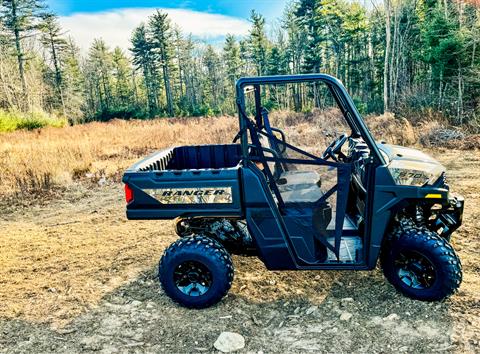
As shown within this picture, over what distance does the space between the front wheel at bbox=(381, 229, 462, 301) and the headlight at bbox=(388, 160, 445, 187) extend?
0.42 meters

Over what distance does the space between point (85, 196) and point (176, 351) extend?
5.74 metres

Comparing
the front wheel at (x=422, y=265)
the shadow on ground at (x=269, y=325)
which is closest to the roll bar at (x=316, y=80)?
the front wheel at (x=422, y=265)

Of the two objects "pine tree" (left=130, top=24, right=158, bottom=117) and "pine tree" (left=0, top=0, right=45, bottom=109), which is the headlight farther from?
"pine tree" (left=130, top=24, right=158, bottom=117)

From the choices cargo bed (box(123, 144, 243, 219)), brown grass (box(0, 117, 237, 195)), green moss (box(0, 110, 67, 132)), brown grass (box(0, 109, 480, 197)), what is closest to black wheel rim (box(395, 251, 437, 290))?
cargo bed (box(123, 144, 243, 219))

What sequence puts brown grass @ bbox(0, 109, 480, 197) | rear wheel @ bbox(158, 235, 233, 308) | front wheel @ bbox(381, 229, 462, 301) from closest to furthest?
front wheel @ bbox(381, 229, 462, 301) → rear wheel @ bbox(158, 235, 233, 308) → brown grass @ bbox(0, 109, 480, 197)

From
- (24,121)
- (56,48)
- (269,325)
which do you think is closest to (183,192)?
(269,325)

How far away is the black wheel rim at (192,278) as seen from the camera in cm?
347

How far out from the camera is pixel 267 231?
11.0 ft

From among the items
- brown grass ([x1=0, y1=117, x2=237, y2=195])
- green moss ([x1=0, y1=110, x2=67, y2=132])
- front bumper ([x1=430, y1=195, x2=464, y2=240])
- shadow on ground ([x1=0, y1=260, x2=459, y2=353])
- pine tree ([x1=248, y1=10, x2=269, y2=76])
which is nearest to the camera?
shadow on ground ([x1=0, y1=260, x2=459, y2=353])

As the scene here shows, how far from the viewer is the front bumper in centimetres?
363

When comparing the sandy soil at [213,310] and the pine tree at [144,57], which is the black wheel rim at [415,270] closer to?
the sandy soil at [213,310]

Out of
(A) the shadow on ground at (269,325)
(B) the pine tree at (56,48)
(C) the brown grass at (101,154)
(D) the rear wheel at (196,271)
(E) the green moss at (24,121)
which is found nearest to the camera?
(A) the shadow on ground at (269,325)

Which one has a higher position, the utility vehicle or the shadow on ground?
the utility vehicle

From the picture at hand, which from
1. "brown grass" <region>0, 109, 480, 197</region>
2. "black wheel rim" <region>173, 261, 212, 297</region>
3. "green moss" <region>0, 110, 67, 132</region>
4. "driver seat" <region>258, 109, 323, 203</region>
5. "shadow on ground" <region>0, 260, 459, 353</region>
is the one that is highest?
"green moss" <region>0, 110, 67, 132</region>
